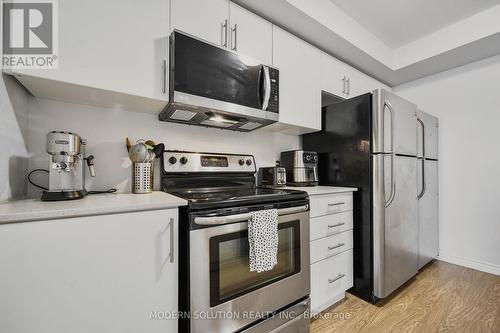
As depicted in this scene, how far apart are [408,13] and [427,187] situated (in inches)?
69.6

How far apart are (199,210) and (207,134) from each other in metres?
0.86

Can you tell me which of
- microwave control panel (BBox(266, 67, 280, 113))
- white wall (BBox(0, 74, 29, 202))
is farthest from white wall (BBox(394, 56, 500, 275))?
white wall (BBox(0, 74, 29, 202))

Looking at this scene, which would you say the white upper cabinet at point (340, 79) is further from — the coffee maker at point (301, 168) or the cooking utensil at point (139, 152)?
the cooking utensil at point (139, 152)

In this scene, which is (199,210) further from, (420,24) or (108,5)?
(420,24)

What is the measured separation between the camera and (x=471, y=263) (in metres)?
2.38

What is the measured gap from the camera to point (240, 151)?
6.21ft

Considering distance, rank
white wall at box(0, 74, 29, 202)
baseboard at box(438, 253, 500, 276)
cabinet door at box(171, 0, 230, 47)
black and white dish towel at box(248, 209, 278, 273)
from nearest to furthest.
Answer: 1. white wall at box(0, 74, 29, 202)
2. black and white dish towel at box(248, 209, 278, 273)
3. cabinet door at box(171, 0, 230, 47)
4. baseboard at box(438, 253, 500, 276)

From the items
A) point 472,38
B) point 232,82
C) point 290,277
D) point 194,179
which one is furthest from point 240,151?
point 472,38

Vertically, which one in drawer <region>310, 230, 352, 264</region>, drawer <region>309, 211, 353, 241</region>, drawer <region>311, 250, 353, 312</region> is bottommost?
drawer <region>311, 250, 353, 312</region>

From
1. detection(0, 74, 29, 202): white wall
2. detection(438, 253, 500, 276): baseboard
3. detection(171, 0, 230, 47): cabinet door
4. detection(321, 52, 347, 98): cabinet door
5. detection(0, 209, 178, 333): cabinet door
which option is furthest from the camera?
detection(438, 253, 500, 276): baseboard

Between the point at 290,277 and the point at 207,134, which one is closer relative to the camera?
the point at 290,277

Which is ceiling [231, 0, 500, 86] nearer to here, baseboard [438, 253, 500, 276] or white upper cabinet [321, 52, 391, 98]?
white upper cabinet [321, 52, 391, 98]

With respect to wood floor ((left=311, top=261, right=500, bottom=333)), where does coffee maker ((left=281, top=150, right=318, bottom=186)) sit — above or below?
above

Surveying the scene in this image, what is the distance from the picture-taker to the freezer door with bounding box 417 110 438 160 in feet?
7.58
